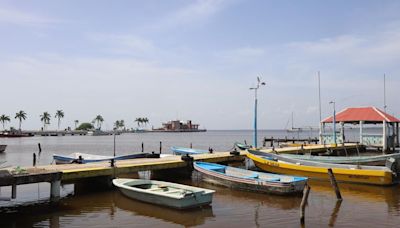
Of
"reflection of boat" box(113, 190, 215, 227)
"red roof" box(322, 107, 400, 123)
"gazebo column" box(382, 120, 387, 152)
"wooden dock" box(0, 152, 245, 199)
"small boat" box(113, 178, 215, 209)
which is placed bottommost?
"reflection of boat" box(113, 190, 215, 227)

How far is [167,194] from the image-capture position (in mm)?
15820

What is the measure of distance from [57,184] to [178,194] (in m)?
5.74

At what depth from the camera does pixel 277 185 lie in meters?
18.4

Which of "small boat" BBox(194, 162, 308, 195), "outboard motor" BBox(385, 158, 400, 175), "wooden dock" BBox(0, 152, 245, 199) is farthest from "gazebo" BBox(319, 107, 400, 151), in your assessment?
"small boat" BBox(194, 162, 308, 195)

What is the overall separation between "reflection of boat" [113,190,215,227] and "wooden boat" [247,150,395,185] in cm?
1000

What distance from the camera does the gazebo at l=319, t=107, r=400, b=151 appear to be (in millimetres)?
39594

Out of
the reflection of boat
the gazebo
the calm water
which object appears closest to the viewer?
the calm water

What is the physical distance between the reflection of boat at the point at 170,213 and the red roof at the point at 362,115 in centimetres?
3021

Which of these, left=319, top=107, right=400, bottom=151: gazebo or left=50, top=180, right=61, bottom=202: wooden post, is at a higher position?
left=319, top=107, right=400, bottom=151: gazebo

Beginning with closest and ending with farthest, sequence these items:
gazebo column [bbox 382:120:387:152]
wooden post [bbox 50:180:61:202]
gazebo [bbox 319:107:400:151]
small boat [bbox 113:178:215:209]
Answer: small boat [bbox 113:178:215:209] < wooden post [bbox 50:180:61:202] < gazebo column [bbox 382:120:387:152] < gazebo [bbox 319:107:400:151]

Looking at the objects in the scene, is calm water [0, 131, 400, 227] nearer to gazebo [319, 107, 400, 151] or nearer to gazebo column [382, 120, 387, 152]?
gazebo column [382, 120, 387, 152]

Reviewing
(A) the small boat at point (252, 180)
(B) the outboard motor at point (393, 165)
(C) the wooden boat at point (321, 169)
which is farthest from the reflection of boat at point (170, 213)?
(B) the outboard motor at point (393, 165)

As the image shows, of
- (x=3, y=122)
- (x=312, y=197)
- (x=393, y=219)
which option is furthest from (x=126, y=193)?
(x=3, y=122)

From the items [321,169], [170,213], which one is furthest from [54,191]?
[321,169]
